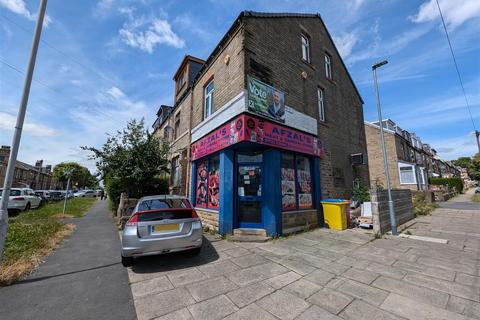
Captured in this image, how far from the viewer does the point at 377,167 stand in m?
22.8

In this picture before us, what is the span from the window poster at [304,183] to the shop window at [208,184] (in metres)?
3.37

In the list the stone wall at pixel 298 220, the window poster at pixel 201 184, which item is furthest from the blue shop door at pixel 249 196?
the window poster at pixel 201 184

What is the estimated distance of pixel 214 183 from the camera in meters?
8.73

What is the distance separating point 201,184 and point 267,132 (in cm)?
431

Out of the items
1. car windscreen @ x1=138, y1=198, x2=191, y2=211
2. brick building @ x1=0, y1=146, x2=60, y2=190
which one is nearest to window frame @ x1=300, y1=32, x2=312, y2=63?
car windscreen @ x1=138, y1=198, x2=191, y2=211

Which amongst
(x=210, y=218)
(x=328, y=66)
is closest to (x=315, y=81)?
(x=328, y=66)

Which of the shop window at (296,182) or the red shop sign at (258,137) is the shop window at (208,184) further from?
the shop window at (296,182)

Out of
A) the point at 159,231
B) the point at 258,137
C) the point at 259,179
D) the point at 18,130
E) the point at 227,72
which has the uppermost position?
the point at 227,72

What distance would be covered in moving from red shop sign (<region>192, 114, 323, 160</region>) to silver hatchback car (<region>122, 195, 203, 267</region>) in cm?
303

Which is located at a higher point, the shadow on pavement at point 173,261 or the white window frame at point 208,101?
the white window frame at point 208,101

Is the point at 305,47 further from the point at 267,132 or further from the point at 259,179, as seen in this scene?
the point at 259,179

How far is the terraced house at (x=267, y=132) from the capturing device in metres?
7.33

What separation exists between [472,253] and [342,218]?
351cm

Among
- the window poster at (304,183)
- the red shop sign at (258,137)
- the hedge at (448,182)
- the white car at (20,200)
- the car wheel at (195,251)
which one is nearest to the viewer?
the car wheel at (195,251)
